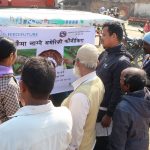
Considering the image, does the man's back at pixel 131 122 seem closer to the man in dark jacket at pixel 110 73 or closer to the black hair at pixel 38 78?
the man in dark jacket at pixel 110 73

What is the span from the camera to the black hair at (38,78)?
193 centimetres

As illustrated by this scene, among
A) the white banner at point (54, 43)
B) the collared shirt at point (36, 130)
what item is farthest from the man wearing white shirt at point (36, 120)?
the white banner at point (54, 43)

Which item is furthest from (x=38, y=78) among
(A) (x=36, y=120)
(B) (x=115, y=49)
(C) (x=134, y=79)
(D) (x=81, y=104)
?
(B) (x=115, y=49)

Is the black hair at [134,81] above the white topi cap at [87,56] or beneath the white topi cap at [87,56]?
beneath

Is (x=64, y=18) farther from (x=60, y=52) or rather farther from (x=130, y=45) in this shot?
(x=130, y=45)

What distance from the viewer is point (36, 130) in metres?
1.84

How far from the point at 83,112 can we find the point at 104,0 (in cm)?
4195

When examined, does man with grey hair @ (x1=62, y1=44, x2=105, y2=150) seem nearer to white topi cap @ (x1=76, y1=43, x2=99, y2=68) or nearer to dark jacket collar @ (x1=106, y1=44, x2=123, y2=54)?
white topi cap @ (x1=76, y1=43, x2=99, y2=68)

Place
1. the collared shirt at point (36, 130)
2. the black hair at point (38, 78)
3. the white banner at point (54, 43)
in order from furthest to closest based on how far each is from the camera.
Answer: the white banner at point (54, 43), the black hair at point (38, 78), the collared shirt at point (36, 130)

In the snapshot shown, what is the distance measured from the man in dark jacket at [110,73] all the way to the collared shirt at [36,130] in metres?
1.34

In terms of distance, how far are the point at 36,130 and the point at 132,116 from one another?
3.80ft

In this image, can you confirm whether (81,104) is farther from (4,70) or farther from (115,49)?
(115,49)

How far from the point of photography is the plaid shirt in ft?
9.19

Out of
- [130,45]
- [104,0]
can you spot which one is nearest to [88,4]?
[104,0]
